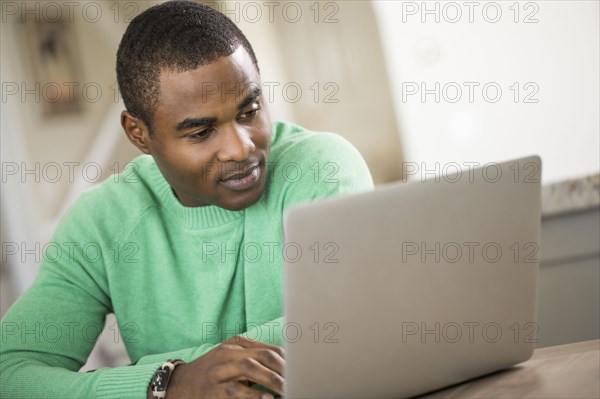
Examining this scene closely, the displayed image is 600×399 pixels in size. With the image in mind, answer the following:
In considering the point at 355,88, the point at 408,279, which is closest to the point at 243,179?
the point at 408,279

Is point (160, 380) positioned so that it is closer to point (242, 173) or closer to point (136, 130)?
point (242, 173)

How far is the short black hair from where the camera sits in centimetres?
124

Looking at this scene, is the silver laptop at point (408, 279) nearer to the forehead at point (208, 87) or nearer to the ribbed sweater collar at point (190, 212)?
the forehead at point (208, 87)

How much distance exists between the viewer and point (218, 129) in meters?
1.25

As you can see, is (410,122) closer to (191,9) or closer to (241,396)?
(191,9)

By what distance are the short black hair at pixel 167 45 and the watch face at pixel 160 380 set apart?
0.46 m

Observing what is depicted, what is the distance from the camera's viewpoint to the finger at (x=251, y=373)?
0.94 m

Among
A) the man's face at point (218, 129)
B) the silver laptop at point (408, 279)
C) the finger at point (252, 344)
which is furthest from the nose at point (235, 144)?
the silver laptop at point (408, 279)

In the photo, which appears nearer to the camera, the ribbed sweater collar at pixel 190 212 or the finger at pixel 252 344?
the finger at pixel 252 344

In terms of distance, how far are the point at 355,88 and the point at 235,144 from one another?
2.22 meters

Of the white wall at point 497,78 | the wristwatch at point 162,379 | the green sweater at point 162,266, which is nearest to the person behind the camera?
the wristwatch at point 162,379

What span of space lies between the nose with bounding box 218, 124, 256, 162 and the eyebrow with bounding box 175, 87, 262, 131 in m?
0.03

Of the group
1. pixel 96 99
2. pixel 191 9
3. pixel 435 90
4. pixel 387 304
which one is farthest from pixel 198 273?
pixel 96 99

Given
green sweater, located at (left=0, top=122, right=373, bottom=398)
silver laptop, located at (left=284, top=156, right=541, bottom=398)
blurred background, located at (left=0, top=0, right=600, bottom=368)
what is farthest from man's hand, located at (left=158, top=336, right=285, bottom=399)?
blurred background, located at (left=0, top=0, right=600, bottom=368)
